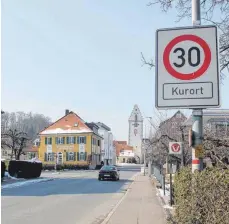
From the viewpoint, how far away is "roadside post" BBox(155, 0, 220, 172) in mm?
4387

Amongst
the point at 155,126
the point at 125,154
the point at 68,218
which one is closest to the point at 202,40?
the point at 68,218

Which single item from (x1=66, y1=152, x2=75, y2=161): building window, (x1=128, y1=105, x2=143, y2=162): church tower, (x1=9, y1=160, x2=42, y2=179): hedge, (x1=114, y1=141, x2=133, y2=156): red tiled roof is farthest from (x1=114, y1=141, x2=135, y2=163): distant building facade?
(x1=9, y1=160, x2=42, y2=179): hedge

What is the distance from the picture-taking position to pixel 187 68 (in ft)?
14.7

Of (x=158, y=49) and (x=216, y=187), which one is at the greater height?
(x=158, y=49)

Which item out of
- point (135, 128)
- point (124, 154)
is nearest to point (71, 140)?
point (135, 128)

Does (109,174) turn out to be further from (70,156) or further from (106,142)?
(106,142)

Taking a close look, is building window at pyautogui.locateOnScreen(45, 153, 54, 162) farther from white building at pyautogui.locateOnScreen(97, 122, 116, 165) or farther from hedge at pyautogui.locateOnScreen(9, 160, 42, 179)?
hedge at pyautogui.locateOnScreen(9, 160, 42, 179)

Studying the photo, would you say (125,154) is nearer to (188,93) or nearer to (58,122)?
(58,122)

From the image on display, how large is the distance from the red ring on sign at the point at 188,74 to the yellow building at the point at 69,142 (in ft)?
279

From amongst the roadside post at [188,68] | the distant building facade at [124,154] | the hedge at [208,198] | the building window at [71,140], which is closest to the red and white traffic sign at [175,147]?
the hedge at [208,198]

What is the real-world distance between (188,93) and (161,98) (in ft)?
0.98

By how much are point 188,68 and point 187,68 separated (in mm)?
11

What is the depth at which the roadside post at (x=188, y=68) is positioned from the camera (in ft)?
14.4

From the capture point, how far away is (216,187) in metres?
4.82
